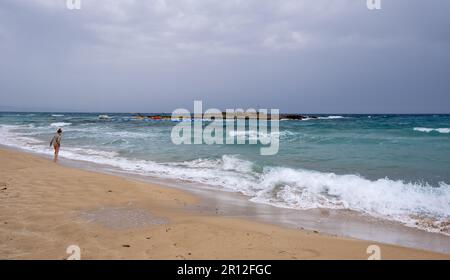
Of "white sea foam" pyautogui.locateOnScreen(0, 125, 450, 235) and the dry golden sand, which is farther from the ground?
the dry golden sand

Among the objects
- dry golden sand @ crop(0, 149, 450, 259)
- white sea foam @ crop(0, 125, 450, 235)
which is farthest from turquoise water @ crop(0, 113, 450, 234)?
dry golden sand @ crop(0, 149, 450, 259)

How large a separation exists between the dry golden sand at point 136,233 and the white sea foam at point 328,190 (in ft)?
6.39

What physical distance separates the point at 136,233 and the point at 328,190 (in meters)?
5.40

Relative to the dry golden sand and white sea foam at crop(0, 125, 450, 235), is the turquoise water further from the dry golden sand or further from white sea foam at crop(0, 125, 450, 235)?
the dry golden sand

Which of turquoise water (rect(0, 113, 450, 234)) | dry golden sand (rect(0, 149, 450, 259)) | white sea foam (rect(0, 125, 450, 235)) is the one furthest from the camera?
turquoise water (rect(0, 113, 450, 234))

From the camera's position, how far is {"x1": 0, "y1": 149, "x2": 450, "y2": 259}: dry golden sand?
12.3ft

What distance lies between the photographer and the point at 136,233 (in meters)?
4.36

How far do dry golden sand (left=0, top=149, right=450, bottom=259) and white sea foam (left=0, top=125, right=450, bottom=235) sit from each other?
1.95 meters

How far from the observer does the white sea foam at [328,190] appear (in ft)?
20.5

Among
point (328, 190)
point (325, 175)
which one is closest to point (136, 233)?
point (328, 190)

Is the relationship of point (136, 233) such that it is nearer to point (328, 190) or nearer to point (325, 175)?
point (328, 190)
